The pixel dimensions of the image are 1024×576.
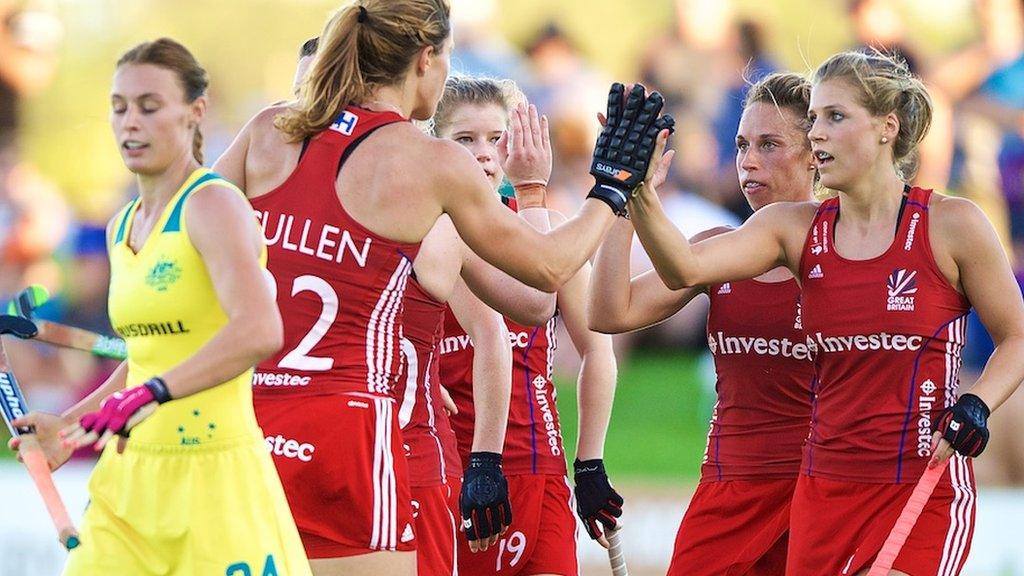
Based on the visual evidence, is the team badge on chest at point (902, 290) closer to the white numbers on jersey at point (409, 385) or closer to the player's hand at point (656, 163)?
the player's hand at point (656, 163)

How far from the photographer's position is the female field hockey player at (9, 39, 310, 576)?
11.1 feet

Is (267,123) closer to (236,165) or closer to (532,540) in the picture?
(236,165)

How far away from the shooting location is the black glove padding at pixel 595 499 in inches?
207

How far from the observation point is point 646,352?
37.3 ft

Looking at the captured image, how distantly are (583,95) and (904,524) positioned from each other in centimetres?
769

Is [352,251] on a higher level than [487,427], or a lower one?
higher

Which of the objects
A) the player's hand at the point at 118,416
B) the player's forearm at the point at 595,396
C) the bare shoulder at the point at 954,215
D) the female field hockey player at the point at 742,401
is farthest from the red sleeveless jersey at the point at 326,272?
the player's forearm at the point at 595,396

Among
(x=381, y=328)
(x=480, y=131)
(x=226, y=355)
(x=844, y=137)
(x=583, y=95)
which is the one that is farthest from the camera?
(x=583, y=95)

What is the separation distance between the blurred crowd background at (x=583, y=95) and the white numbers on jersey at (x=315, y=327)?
705 centimetres

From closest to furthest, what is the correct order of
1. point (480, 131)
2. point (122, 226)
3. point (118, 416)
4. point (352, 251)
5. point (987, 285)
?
point (118, 416) → point (122, 226) → point (352, 251) → point (987, 285) → point (480, 131)

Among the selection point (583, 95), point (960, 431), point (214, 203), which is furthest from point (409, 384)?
point (583, 95)

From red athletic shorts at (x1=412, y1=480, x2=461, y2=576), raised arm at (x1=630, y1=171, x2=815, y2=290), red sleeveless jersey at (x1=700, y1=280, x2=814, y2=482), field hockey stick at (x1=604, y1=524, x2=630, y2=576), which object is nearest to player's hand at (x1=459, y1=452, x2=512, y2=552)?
red athletic shorts at (x1=412, y1=480, x2=461, y2=576)

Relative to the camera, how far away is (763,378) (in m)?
4.91

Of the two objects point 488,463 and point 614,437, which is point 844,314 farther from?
point 614,437
